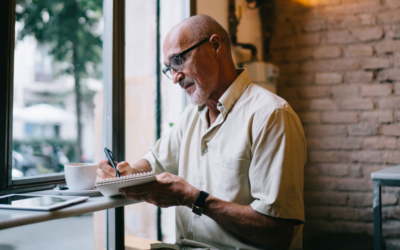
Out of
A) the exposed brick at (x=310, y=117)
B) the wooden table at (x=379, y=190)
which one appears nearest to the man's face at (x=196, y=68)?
the wooden table at (x=379, y=190)

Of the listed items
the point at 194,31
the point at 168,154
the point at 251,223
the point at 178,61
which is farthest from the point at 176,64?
the point at 251,223

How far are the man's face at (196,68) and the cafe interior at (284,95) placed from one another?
0.36m

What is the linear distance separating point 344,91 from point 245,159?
5.14ft

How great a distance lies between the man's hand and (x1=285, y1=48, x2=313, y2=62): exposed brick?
1827mm

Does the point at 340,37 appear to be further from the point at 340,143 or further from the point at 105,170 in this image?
the point at 105,170

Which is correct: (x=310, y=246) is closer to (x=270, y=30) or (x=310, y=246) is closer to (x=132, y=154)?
(x=132, y=154)

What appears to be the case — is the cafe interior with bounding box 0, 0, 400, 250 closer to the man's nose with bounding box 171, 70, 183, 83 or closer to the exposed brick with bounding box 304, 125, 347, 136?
the exposed brick with bounding box 304, 125, 347, 136

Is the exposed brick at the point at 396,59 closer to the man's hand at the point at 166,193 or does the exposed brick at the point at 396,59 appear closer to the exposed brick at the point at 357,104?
the exposed brick at the point at 357,104

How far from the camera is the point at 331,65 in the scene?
94.7 inches

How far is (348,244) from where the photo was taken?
70.8 inches

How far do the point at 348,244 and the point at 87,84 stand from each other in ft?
11.1

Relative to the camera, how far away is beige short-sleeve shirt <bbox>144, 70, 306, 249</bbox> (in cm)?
102

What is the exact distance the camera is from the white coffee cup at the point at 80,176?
107 centimetres

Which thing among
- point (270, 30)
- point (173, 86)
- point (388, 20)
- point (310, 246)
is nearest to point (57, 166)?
point (173, 86)
